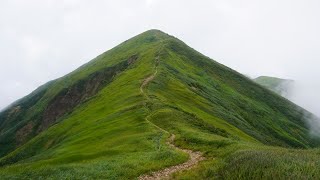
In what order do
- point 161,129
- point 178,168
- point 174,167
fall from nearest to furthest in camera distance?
point 178,168 → point 174,167 → point 161,129

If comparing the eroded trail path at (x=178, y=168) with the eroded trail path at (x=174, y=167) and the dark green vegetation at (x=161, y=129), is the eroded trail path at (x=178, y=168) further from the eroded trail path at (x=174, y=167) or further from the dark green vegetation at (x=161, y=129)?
the dark green vegetation at (x=161, y=129)

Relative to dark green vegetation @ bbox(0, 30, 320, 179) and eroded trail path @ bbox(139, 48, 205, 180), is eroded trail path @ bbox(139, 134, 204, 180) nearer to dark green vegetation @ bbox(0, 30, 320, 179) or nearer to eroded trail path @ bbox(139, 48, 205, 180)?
eroded trail path @ bbox(139, 48, 205, 180)

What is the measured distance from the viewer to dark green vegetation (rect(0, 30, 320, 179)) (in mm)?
35906

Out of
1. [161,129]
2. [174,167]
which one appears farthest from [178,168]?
[161,129]

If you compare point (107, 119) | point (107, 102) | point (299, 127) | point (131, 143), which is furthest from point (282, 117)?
point (131, 143)

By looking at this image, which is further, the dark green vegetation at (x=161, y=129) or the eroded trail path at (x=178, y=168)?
the eroded trail path at (x=178, y=168)

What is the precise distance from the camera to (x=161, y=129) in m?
63.4

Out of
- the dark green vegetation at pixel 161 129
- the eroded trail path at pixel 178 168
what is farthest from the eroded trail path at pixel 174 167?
the dark green vegetation at pixel 161 129

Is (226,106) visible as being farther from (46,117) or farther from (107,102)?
(46,117)

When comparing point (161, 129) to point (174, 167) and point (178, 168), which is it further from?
point (178, 168)

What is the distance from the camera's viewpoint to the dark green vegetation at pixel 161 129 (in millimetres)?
35906

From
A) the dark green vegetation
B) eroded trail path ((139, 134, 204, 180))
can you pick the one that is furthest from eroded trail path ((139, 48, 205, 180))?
the dark green vegetation

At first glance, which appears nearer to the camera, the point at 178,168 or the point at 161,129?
the point at 178,168

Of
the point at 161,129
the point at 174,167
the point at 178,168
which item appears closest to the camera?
the point at 178,168
